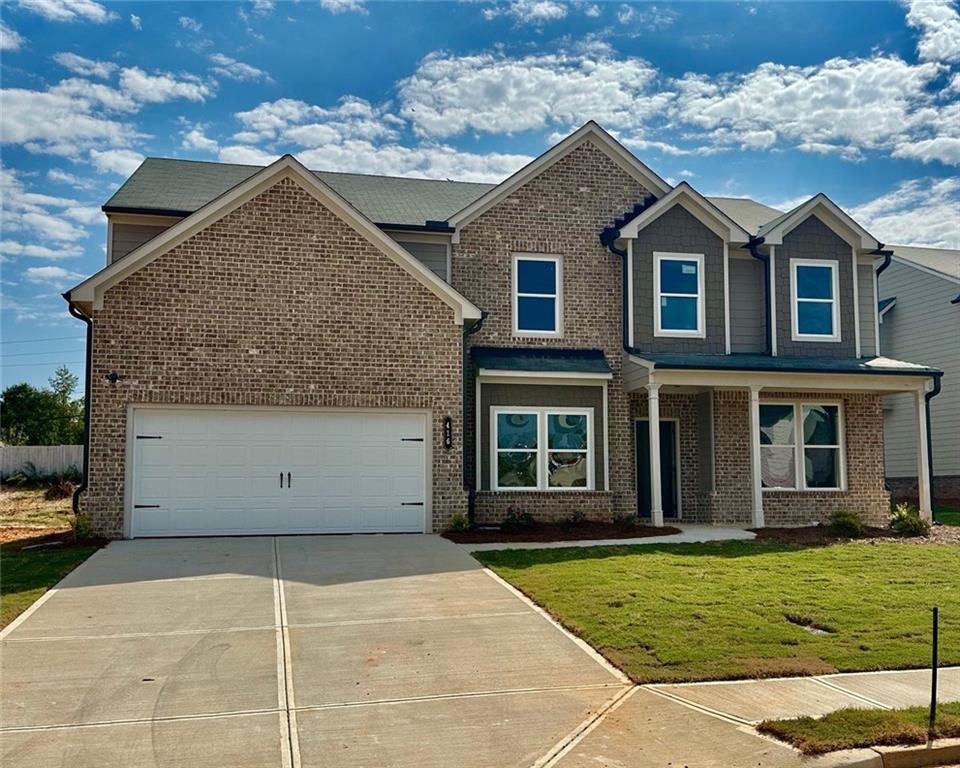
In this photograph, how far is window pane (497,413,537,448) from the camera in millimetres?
17719

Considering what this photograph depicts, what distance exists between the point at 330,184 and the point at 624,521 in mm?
10686

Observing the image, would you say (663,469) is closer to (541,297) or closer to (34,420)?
(541,297)

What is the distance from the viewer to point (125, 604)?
31.9 ft

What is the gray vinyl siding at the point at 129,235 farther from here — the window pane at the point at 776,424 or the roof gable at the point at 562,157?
the window pane at the point at 776,424

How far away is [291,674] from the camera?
7.25 meters

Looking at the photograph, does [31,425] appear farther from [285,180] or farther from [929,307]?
[929,307]

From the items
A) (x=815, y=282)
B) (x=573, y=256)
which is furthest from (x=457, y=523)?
(x=815, y=282)

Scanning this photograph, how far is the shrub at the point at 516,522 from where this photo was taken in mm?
16203

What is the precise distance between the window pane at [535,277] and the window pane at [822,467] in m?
6.69

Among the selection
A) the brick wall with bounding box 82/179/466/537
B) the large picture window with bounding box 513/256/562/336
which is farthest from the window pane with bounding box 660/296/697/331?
the brick wall with bounding box 82/179/466/537

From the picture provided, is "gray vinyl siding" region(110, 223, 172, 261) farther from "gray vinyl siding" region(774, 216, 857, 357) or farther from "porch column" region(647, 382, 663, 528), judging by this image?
"gray vinyl siding" region(774, 216, 857, 357)

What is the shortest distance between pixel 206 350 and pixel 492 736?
10.9 meters

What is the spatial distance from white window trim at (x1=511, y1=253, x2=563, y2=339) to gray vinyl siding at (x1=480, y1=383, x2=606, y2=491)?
137 cm

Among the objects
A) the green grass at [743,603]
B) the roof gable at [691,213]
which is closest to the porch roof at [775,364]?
the roof gable at [691,213]
